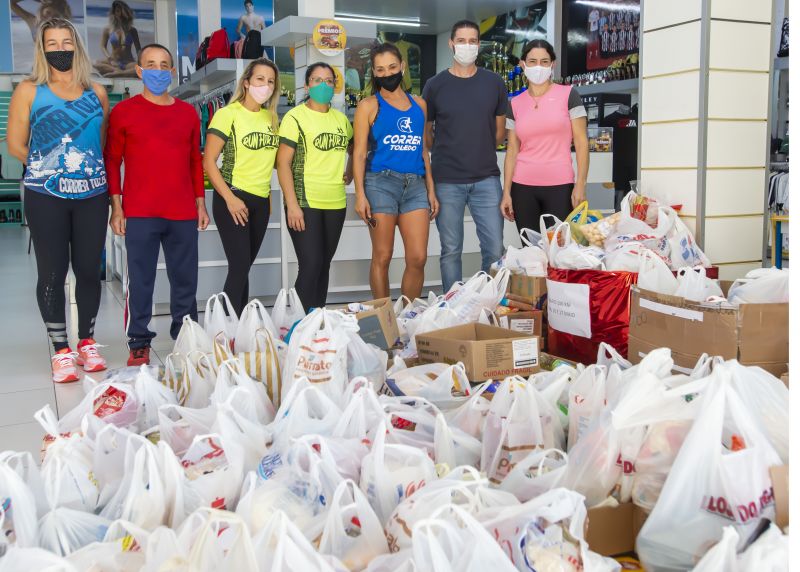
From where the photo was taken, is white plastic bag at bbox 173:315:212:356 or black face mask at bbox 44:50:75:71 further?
black face mask at bbox 44:50:75:71

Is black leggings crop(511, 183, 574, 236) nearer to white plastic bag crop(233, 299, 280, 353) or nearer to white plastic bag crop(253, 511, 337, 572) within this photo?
white plastic bag crop(233, 299, 280, 353)

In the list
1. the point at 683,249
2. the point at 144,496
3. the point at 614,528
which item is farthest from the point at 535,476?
the point at 683,249

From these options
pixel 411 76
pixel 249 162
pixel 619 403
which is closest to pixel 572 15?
pixel 411 76

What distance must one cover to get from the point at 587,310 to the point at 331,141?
161 cm

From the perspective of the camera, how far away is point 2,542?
4.81 ft

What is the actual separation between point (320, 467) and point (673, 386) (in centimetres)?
78

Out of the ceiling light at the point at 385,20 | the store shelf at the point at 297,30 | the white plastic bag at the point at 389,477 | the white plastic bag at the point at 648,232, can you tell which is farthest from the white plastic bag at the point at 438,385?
the ceiling light at the point at 385,20

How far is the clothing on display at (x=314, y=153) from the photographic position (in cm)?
393

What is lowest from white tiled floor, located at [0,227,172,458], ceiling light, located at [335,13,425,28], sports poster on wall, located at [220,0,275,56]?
white tiled floor, located at [0,227,172,458]

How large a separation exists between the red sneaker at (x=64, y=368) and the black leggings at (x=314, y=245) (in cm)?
113

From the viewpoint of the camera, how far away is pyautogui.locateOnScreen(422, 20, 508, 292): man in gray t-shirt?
397 centimetres

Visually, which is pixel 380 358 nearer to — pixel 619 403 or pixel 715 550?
pixel 619 403

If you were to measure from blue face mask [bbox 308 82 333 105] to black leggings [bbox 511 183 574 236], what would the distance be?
103 centimetres

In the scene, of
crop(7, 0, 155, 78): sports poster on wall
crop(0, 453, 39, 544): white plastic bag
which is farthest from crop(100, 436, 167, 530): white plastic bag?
crop(7, 0, 155, 78): sports poster on wall
